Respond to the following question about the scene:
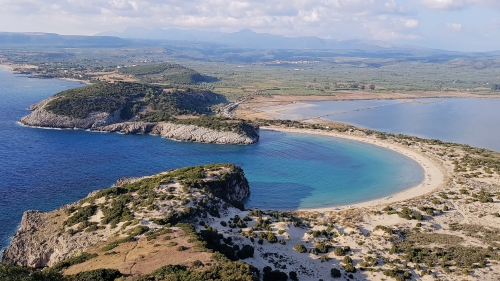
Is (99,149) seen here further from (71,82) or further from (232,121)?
(71,82)

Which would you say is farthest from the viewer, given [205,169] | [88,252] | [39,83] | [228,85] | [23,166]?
[228,85]

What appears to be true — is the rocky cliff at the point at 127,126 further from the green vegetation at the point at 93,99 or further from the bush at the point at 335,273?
the bush at the point at 335,273

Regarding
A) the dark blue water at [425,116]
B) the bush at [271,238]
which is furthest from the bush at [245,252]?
the dark blue water at [425,116]

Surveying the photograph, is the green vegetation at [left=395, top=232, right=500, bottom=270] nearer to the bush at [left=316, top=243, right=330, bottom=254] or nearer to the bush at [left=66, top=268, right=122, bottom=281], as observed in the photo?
the bush at [left=316, top=243, right=330, bottom=254]

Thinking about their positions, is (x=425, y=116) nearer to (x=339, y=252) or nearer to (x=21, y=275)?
(x=339, y=252)

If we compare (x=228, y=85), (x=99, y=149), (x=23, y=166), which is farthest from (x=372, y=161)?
(x=228, y=85)

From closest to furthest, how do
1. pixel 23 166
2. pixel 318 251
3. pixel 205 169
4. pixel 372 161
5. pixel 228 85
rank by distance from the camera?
1. pixel 318 251
2. pixel 205 169
3. pixel 23 166
4. pixel 372 161
5. pixel 228 85

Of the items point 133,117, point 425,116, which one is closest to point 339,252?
point 133,117
